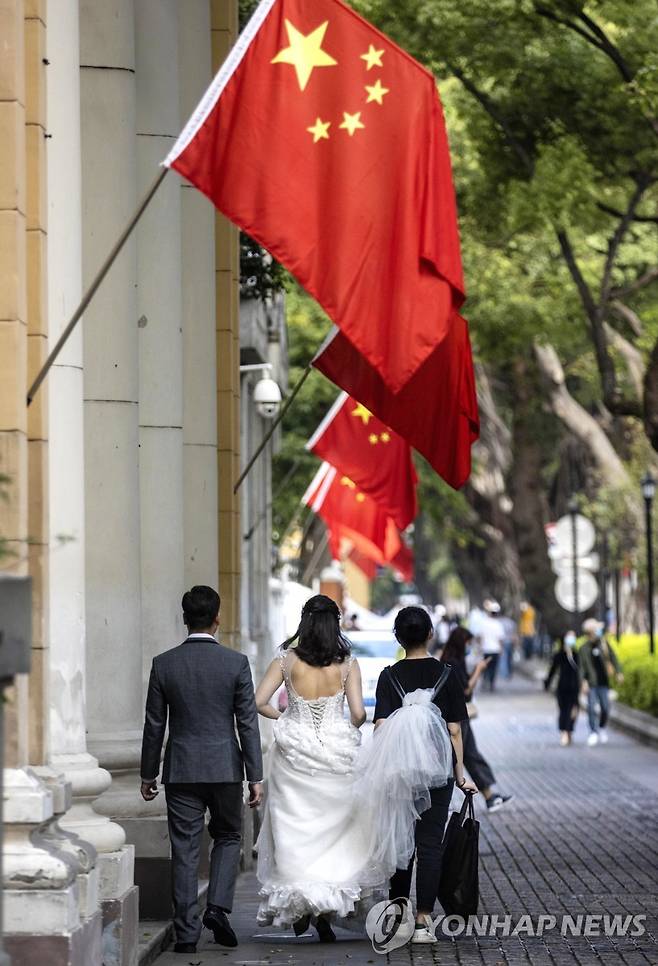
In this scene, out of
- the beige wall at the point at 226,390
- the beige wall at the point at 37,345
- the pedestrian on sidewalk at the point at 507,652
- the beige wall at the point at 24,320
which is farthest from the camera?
the pedestrian on sidewalk at the point at 507,652

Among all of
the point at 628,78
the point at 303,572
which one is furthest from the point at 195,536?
the point at 303,572

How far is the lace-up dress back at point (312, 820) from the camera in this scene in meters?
10.5

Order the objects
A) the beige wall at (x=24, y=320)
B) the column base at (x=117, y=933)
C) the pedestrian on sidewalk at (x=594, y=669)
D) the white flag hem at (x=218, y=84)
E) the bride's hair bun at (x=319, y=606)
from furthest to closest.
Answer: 1. the pedestrian on sidewalk at (x=594, y=669)
2. the bride's hair bun at (x=319, y=606)
3. the white flag hem at (x=218, y=84)
4. the column base at (x=117, y=933)
5. the beige wall at (x=24, y=320)

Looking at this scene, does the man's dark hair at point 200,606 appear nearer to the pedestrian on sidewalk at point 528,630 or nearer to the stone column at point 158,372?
the stone column at point 158,372

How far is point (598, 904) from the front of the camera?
39.8ft

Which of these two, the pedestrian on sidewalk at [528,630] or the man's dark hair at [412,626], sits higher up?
the man's dark hair at [412,626]

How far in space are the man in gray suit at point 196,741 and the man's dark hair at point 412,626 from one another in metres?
1.17

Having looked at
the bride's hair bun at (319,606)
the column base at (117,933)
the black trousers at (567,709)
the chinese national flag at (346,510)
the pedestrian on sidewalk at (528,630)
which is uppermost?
the chinese national flag at (346,510)

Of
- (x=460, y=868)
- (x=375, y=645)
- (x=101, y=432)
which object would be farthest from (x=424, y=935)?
(x=375, y=645)

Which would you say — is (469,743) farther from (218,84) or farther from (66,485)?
(218,84)

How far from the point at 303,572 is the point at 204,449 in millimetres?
35041

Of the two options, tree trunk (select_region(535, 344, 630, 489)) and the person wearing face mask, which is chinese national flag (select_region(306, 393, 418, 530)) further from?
tree trunk (select_region(535, 344, 630, 489))

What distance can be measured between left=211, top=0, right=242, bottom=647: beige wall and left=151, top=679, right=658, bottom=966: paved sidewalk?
7.76ft

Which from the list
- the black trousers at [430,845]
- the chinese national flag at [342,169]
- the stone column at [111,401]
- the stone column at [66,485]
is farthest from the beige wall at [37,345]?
the black trousers at [430,845]
